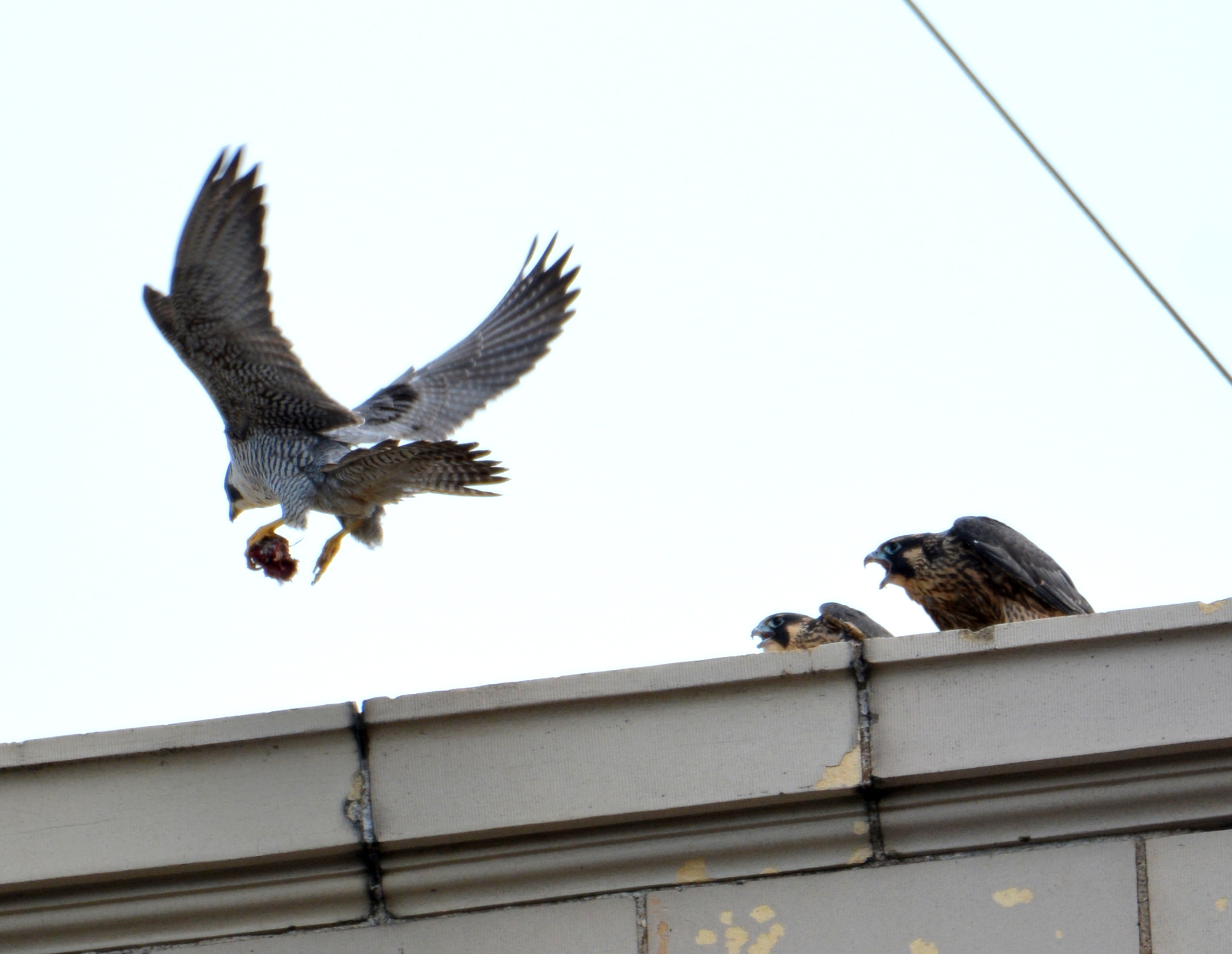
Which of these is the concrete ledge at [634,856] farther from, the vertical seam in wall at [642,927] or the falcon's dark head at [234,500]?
the falcon's dark head at [234,500]

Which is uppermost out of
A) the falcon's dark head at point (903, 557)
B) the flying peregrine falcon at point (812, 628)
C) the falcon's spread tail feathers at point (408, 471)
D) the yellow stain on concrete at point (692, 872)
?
the falcon's spread tail feathers at point (408, 471)

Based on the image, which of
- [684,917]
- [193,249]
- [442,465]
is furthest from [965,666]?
[193,249]

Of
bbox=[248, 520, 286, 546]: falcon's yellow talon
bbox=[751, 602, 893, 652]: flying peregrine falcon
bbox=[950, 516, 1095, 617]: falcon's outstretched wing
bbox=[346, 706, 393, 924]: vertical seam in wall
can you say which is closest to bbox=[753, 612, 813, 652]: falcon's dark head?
bbox=[751, 602, 893, 652]: flying peregrine falcon

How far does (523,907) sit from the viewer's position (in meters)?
2.39

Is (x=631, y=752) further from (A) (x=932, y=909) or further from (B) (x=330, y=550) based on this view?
(B) (x=330, y=550)

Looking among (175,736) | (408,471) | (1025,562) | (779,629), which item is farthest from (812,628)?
(175,736)

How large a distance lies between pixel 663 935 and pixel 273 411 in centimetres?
302

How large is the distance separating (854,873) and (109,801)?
4.49 feet

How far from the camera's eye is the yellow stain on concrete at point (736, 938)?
7.54 feet

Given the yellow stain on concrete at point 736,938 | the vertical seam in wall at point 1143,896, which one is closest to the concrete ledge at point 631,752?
the yellow stain on concrete at point 736,938

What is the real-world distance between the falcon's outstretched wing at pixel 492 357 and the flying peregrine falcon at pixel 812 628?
1.95m

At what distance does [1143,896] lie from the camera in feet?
7.24

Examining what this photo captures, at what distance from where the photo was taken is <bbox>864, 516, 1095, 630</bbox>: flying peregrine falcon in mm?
3986

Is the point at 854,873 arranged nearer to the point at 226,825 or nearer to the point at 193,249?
the point at 226,825
